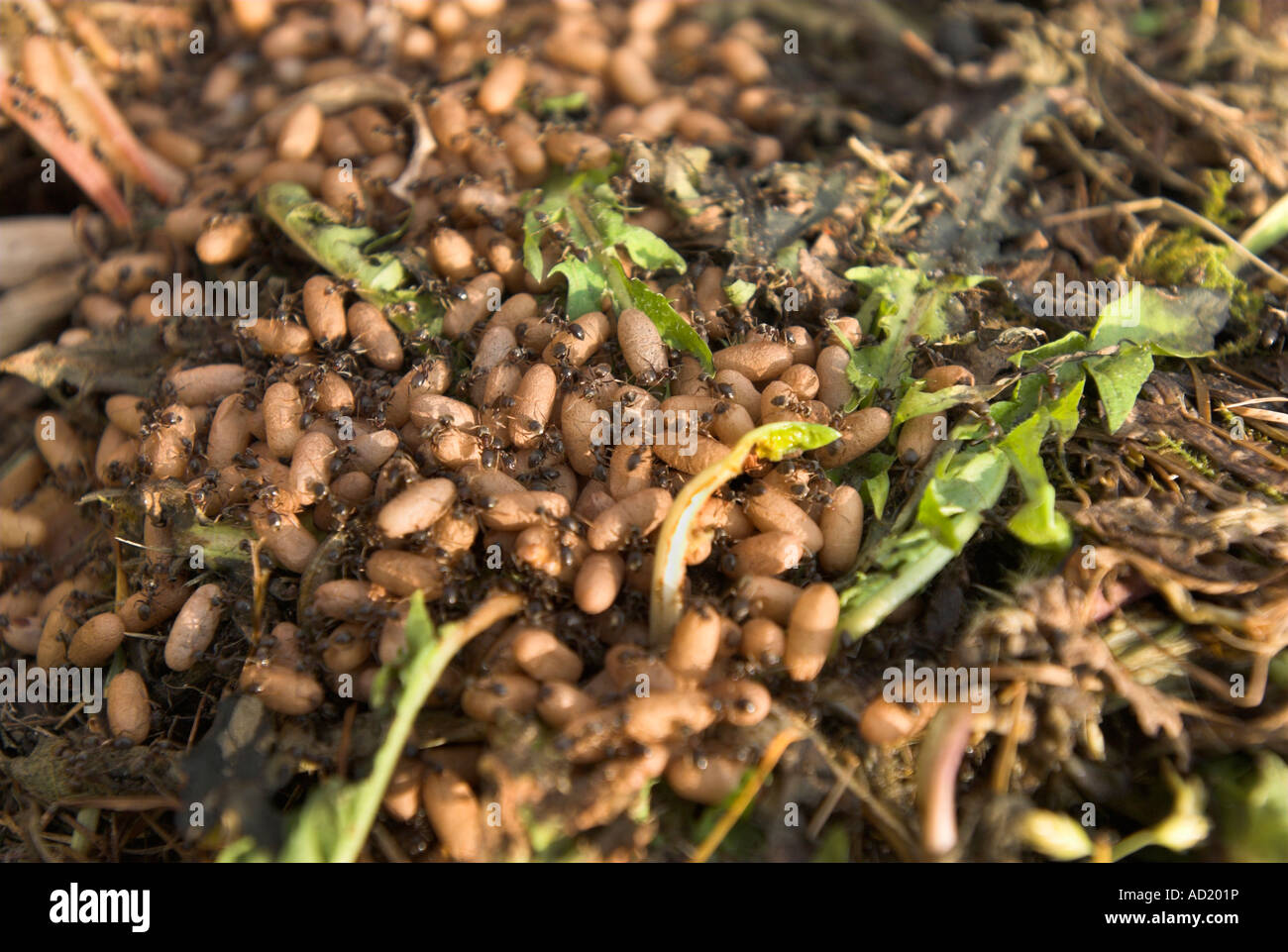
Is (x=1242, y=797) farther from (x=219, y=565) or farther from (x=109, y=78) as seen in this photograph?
(x=109, y=78)

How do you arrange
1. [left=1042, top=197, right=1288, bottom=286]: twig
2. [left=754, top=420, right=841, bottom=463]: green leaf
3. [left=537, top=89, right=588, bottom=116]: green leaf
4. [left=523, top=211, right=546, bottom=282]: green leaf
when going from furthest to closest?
[left=537, top=89, right=588, bottom=116]: green leaf → [left=1042, top=197, right=1288, bottom=286]: twig → [left=523, top=211, right=546, bottom=282]: green leaf → [left=754, top=420, right=841, bottom=463]: green leaf

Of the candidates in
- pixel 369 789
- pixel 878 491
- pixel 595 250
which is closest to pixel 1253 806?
pixel 878 491

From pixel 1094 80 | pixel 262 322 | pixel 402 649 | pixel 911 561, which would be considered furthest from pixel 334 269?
pixel 1094 80

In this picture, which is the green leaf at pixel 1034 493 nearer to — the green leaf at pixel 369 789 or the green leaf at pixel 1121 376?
the green leaf at pixel 1121 376

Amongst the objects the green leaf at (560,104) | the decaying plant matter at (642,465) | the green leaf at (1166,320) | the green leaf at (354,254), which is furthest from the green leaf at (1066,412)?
the green leaf at (560,104)

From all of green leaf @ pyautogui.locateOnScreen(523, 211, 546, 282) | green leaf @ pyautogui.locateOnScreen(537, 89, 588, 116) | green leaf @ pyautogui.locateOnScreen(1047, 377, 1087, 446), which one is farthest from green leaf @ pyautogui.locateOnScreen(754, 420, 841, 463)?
green leaf @ pyautogui.locateOnScreen(537, 89, 588, 116)

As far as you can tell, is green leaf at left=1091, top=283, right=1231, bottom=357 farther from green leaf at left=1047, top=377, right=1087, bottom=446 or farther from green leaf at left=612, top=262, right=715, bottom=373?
green leaf at left=612, top=262, right=715, bottom=373
